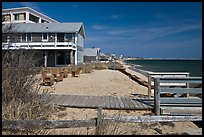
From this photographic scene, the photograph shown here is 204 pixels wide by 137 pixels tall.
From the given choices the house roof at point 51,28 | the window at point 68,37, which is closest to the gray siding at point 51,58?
the window at point 68,37

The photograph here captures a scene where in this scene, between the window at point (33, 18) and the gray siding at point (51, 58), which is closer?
the gray siding at point (51, 58)

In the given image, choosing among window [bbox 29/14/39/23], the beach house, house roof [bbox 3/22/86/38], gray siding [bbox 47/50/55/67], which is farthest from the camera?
window [bbox 29/14/39/23]

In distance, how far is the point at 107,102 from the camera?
8281 millimetres

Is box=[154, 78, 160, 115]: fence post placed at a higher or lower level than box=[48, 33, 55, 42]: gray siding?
lower

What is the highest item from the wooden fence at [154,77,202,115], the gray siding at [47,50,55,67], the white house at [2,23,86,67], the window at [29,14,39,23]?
the window at [29,14,39,23]

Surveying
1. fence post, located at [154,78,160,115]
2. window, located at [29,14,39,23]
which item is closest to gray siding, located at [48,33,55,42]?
window, located at [29,14,39,23]

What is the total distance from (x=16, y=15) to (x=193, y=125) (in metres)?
55.6

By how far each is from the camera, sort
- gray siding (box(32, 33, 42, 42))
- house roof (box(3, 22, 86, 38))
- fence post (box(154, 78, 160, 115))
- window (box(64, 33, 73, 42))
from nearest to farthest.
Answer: fence post (box(154, 78, 160, 115)) < house roof (box(3, 22, 86, 38)) < window (box(64, 33, 73, 42)) < gray siding (box(32, 33, 42, 42))

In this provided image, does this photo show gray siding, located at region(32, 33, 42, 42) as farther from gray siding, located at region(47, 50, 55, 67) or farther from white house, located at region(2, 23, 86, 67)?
gray siding, located at region(47, 50, 55, 67)

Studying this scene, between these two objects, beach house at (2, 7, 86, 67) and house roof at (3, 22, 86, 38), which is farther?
house roof at (3, 22, 86, 38)

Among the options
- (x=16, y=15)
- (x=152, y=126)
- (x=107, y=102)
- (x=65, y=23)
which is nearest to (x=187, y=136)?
(x=152, y=126)

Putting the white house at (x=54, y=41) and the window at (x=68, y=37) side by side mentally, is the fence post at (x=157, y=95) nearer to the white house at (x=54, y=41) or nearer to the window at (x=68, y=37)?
the white house at (x=54, y=41)

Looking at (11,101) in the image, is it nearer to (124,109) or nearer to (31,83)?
(31,83)

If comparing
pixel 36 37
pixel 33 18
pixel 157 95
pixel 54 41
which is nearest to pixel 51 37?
pixel 54 41
